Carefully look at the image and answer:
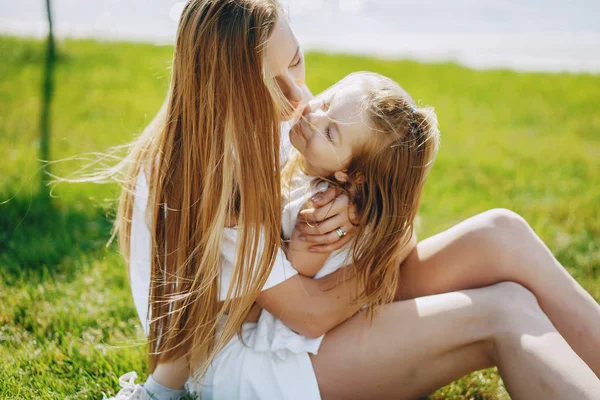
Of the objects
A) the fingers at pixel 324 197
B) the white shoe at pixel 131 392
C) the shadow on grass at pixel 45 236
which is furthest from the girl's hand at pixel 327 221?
the shadow on grass at pixel 45 236

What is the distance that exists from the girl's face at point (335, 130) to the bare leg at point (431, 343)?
500 millimetres

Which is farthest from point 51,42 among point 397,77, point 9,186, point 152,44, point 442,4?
point 442,4

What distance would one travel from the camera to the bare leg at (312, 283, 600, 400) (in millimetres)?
1909

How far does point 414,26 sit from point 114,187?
6.07 metres

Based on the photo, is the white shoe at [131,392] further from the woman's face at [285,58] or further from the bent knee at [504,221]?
the bent knee at [504,221]

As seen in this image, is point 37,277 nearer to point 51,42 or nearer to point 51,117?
point 51,117

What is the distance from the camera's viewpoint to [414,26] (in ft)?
28.7

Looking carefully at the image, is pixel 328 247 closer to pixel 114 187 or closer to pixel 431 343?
pixel 431 343

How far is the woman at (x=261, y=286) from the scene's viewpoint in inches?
72.9

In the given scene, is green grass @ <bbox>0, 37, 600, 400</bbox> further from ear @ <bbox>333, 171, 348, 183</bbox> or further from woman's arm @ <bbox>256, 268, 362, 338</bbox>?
ear @ <bbox>333, 171, 348, 183</bbox>

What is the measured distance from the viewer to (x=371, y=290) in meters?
2.02

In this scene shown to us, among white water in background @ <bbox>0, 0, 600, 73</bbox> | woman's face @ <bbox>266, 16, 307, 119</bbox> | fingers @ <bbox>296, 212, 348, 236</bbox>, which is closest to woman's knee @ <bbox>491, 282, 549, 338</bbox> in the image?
fingers @ <bbox>296, 212, 348, 236</bbox>

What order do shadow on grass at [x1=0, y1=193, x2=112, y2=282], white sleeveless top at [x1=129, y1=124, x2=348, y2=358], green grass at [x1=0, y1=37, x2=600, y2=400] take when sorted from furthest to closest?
shadow on grass at [x1=0, y1=193, x2=112, y2=282] < green grass at [x1=0, y1=37, x2=600, y2=400] < white sleeveless top at [x1=129, y1=124, x2=348, y2=358]

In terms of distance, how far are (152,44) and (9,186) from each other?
11.4 ft
